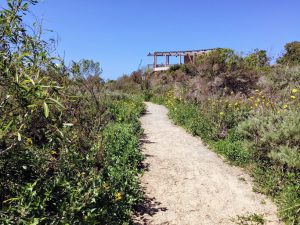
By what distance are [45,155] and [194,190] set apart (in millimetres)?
2813

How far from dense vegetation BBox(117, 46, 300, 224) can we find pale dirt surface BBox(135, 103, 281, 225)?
0.29 m

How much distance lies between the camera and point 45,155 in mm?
3582

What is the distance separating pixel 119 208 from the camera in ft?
13.0

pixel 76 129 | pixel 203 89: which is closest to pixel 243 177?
pixel 76 129

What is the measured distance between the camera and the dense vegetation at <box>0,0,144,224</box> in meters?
1.87

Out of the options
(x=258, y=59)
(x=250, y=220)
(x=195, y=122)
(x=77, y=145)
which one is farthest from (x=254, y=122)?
(x=258, y=59)

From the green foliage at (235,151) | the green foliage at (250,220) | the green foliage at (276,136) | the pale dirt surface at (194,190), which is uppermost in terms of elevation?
the green foliage at (276,136)

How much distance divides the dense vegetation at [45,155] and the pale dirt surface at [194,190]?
500mm

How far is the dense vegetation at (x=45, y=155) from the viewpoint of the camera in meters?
1.87

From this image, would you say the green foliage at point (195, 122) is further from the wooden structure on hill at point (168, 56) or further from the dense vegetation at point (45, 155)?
the wooden structure on hill at point (168, 56)

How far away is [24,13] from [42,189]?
189 cm

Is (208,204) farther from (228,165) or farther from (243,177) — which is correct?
(228,165)

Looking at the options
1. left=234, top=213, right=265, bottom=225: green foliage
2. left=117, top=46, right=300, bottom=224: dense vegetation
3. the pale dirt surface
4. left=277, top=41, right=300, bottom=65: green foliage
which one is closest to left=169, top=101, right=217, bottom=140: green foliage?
left=117, top=46, right=300, bottom=224: dense vegetation

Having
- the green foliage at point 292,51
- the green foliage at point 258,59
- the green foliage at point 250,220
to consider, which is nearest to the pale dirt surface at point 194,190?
the green foliage at point 250,220
